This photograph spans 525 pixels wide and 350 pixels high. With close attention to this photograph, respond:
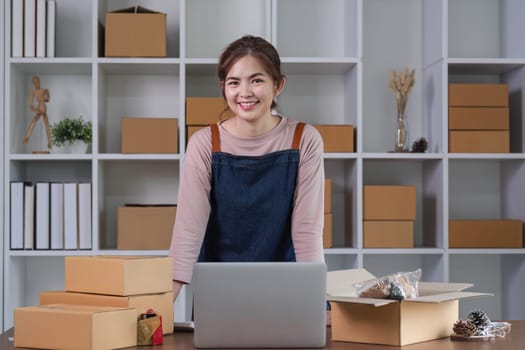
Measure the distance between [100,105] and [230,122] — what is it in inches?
63.1

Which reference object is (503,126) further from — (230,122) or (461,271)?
(230,122)

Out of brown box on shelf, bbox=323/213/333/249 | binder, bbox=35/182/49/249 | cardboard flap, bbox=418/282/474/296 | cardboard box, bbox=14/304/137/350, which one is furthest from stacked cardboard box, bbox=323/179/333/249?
cardboard box, bbox=14/304/137/350

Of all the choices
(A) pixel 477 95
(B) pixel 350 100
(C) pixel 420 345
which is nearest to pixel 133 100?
(B) pixel 350 100

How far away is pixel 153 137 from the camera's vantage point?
383 cm

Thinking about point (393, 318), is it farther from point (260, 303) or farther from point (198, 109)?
point (198, 109)

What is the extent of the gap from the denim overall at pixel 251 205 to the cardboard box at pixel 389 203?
1.51 m

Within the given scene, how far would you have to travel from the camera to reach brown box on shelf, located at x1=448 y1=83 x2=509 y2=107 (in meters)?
3.93

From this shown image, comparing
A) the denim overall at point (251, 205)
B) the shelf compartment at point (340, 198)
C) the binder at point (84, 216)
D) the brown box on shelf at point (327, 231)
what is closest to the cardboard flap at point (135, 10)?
the binder at point (84, 216)

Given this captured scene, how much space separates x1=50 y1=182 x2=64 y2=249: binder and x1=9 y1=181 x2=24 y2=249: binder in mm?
133

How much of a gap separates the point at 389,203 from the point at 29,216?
1.65 metres

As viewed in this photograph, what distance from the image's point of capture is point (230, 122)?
8.02 ft

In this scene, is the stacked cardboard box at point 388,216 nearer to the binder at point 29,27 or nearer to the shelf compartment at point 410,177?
the shelf compartment at point 410,177

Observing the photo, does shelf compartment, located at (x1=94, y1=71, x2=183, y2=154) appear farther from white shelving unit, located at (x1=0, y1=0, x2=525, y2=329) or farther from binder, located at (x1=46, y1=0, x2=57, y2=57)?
binder, located at (x1=46, y1=0, x2=57, y2=57)

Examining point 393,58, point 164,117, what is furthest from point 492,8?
point 164,117
